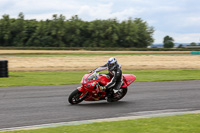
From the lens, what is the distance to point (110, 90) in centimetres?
1041

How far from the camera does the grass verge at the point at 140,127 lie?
6.51 meters

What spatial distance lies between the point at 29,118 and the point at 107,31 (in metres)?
69.2

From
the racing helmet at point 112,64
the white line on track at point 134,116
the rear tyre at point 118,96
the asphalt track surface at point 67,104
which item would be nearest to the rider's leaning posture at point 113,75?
the racing helmet at point 112,64

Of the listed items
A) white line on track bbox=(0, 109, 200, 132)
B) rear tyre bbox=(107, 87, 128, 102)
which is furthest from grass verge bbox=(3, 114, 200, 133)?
rear tyre bbox=(107, 87, 128, 102)

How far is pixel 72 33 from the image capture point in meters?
76.3

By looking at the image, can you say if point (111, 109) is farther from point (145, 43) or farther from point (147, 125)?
point (145, 43)

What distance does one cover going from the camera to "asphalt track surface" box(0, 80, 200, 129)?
8227 mm

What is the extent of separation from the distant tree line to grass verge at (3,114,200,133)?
6302 cm

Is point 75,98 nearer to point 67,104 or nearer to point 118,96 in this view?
point 67,104

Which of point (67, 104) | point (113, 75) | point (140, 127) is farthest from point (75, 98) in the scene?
point (140, 127)

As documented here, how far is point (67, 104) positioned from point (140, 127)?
12.8 ft

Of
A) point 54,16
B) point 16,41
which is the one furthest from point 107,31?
point 16,41

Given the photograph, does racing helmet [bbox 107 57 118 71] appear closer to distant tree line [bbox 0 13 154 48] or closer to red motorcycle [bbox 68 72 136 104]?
red motorcycle [bbox 68 72 136 104]

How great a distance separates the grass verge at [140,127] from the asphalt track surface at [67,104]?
1102mm
